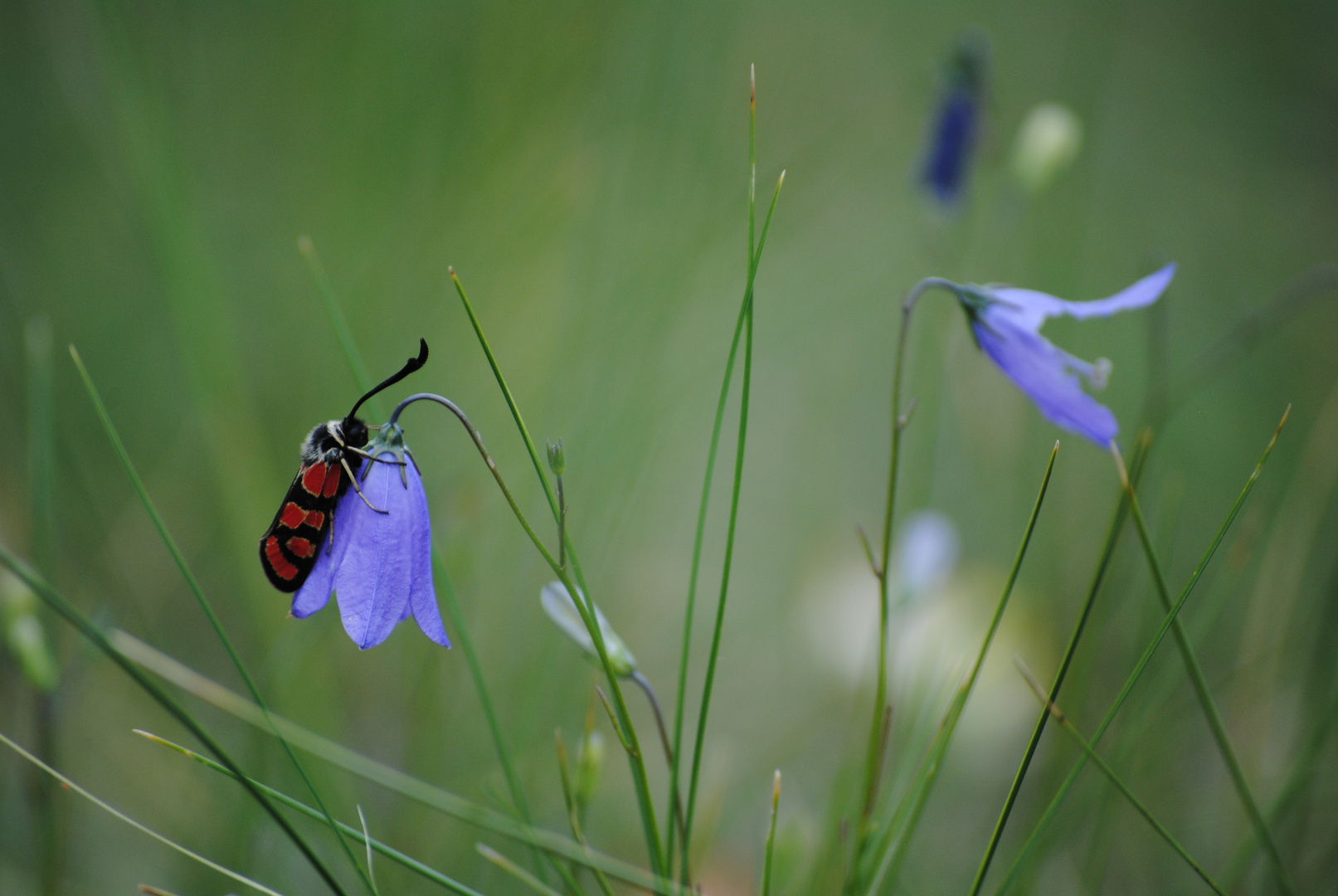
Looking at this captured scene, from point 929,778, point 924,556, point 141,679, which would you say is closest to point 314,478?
point 141,679

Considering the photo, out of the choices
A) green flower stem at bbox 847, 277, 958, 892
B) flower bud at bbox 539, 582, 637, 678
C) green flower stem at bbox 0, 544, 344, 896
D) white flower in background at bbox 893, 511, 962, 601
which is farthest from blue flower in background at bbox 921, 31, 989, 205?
green flower stem at bbox 0, 544, 344, 896

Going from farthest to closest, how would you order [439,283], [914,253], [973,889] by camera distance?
[914,253] → [439,283] → [973,889]

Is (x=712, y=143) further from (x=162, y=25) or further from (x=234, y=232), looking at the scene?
(x=162, y=25)

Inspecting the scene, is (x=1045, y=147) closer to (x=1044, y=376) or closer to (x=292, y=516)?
(x=1044, y=376)

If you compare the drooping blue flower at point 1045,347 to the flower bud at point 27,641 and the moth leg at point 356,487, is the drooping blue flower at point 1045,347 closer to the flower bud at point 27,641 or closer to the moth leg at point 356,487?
the moth leg at point 356,487

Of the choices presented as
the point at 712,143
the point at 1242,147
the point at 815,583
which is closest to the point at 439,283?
the point at 712,143

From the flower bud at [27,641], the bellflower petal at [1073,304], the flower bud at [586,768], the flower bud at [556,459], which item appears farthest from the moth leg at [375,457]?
the bellflower petal at [1073,304]

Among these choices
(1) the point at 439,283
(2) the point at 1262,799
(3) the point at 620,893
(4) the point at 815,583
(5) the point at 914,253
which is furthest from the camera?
(5) the point at 914,253
